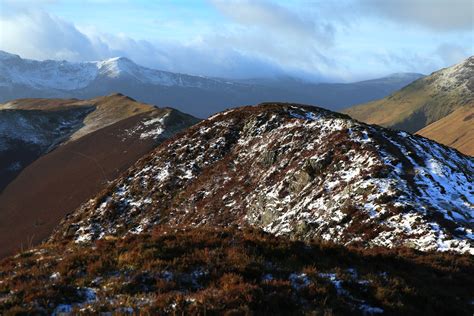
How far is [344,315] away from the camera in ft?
36.7

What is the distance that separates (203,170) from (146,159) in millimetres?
10485

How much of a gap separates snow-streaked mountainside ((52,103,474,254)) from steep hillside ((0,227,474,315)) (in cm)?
771

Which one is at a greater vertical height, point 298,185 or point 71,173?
point 298,185

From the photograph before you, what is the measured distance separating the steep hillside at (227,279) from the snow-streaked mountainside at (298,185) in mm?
7714

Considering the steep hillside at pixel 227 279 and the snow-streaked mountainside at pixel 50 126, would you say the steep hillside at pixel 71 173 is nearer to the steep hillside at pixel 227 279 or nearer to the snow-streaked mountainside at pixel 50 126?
the snow-streaked mountainside at pixel 50 126

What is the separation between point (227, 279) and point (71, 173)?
→ 74858 millimetres

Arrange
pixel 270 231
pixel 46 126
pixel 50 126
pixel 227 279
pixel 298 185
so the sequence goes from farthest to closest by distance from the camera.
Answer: pixel 50 126
pixel 46 126
pixel 298 185
pixel 270 231
pixel 227 279

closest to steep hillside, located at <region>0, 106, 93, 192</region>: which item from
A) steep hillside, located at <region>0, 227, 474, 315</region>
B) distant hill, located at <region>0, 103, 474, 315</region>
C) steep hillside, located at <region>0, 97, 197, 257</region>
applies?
steep hillside, located at <region>0, 97, 197, 257</region>

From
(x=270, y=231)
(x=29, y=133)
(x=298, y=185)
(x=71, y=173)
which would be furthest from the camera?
(x=29, y=133)

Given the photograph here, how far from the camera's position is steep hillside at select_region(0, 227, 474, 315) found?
11211 mm

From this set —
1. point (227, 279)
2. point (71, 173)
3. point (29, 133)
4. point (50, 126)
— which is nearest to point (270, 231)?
point (227, 279)

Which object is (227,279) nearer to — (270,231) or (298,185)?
(270,231)

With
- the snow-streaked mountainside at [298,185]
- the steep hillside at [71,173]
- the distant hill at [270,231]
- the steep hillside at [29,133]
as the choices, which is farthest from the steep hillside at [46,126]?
the snow-streaked mountainside at [298,185]

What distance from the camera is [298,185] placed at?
34656 millimetres
